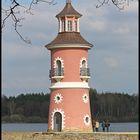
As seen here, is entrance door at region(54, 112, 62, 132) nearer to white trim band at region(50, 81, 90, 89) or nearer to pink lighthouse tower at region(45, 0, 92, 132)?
pink lighthouse tower at region(45, 0, 92, 132)

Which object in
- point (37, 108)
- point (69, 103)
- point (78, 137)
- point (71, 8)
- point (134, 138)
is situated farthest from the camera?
point (37, 108)

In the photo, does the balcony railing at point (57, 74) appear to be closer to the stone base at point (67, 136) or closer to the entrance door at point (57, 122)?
Answer: the entrance door at point (57, 122)

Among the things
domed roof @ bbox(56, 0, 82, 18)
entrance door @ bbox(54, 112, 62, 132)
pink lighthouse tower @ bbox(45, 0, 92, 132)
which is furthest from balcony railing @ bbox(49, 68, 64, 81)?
domed roof @ bbox(56, 0, 82, 18)

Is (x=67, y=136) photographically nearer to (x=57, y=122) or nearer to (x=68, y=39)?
(x=57, y=122)

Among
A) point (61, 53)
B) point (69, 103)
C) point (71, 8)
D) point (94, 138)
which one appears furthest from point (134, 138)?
point (71, 8)

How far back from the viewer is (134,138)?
53.3ft

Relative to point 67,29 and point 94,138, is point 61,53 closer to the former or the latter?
point 67,29

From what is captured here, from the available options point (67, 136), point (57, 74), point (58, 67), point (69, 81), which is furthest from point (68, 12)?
point (67, 136)

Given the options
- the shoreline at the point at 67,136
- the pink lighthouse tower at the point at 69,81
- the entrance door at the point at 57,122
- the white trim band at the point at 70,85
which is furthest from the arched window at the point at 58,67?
the shoreline at the point at 67,136

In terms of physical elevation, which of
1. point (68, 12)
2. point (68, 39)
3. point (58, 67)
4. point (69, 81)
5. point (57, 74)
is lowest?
point (69, 81)

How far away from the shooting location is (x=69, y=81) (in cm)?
1908

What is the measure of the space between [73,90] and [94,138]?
236cm

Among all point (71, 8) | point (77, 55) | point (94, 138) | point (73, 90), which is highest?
point (71, 8)

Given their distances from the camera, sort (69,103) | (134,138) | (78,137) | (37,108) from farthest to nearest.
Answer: (37,108), (69,103), (78,137), (134,138)
